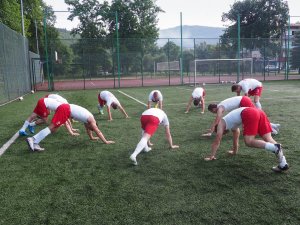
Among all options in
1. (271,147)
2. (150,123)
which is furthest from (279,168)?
(150,123)

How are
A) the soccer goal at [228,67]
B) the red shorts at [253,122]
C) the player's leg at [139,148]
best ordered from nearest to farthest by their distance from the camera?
the red shorts at [253,122]
the player's leg at [139,148]
the soccer goal at [228,67]

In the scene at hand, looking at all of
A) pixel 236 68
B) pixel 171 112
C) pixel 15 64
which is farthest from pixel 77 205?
pixel 236 68

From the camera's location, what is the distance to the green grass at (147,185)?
3594 mm

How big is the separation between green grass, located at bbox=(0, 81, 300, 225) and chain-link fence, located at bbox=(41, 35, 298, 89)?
62.6ft

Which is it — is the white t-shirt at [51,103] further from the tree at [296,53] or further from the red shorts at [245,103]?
the tree at [296,53]

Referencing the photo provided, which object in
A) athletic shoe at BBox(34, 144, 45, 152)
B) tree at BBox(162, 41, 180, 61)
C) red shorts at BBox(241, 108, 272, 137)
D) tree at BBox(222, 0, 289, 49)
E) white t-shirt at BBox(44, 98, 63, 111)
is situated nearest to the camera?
red shorts at BBox(241, 108, 272, 137)

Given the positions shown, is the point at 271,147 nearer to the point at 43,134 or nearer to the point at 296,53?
the point at 43,134

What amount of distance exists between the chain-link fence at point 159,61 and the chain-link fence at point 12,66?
8.79ft

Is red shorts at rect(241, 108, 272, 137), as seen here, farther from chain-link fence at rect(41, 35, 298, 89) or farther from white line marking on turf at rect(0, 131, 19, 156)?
chain-link fence at rect(41, 35, 298, 89)

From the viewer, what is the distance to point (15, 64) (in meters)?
18.4

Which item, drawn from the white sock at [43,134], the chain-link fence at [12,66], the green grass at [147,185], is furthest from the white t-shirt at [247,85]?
the chain-link fence at [12,66]

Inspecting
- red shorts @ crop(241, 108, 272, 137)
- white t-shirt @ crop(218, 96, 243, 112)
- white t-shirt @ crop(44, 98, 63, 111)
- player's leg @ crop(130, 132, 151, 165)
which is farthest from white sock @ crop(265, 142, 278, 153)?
white t-shirt @ crop(44, 98, 63, 111)

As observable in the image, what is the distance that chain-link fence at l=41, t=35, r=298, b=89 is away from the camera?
2612 cm

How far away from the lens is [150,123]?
562 cm
